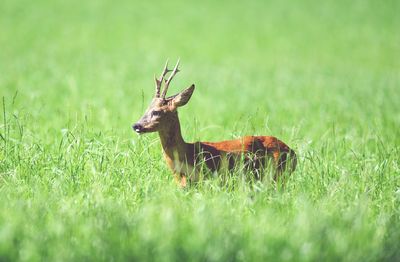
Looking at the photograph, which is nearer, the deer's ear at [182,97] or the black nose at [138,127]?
the black nose at [138,127]

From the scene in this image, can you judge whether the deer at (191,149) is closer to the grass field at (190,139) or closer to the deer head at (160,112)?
the deer head at (160,112)

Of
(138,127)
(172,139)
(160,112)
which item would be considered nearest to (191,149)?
(172,139)

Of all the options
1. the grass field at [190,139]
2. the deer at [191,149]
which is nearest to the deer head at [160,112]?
the deer at [191,149]

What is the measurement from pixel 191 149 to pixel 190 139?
4.40ft

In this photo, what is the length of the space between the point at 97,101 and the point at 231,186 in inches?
236

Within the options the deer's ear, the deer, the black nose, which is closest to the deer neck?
the deer

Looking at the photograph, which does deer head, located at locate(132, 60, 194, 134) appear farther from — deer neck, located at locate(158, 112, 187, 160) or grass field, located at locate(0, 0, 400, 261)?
grass field, located at locate(0, 0, 400, 261)

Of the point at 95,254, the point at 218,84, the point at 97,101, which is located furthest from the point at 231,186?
the point at 218,84

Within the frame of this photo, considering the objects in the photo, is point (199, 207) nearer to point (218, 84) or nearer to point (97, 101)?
point (97, 101)

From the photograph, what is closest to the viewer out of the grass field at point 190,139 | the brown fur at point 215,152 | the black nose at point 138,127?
the grass field at point 190,139

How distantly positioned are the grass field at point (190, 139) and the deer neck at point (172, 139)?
258mm

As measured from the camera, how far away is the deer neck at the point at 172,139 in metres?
5.46

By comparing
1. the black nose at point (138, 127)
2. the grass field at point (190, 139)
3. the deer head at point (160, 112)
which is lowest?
the grass field at point (190, 139)

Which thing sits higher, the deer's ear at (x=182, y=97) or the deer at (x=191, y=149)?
the deer's ear at (x=182, y=97)
